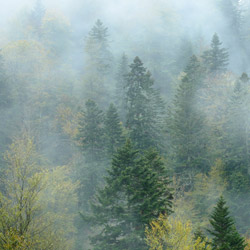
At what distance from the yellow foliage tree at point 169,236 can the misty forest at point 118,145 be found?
0.10 meters

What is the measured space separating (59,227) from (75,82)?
33.7m

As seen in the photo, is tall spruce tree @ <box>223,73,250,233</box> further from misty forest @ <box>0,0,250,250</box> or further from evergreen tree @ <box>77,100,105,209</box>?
evergreen tree @ <box>77,100,105,209</box>

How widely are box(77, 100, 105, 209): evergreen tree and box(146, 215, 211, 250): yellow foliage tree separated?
1317 centimetres

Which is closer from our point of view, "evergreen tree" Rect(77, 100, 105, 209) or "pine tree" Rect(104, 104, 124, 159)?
"evergreen tree" Rect(77, 100, 105, 209)

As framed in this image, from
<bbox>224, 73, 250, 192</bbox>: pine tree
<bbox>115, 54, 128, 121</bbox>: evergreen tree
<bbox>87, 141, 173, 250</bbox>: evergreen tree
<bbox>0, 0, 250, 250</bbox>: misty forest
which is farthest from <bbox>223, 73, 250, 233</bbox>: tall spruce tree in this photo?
<bbox>115, 54, 128, 121</bbox>: evergreen tree

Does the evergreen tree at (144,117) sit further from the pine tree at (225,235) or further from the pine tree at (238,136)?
the pine tree at (225,235)

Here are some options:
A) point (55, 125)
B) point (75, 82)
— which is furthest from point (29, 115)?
point (75, 82)

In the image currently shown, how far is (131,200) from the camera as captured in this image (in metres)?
22.8

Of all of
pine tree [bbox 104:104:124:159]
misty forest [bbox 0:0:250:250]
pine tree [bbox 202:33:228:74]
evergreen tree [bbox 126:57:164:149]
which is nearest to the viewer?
misty forest [bbox 0:0:250:250]

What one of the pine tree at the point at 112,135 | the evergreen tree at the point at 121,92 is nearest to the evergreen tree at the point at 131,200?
the pine tree at the point at 112,135

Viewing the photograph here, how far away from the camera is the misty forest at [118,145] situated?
21.3 meters

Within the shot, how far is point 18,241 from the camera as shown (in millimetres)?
14953

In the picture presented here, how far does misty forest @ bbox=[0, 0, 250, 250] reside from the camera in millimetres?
21312

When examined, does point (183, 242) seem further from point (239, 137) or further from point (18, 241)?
point (239, 137)
